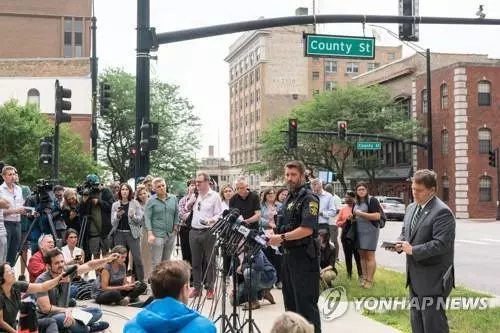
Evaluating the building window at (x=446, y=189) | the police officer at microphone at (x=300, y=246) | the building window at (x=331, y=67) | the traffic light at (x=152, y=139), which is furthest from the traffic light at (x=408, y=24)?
the building window at (x=331, y=67)

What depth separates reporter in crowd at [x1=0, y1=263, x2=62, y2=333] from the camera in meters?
6.25

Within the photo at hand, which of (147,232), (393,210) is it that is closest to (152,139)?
(147,232)

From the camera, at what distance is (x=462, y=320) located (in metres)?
8.48

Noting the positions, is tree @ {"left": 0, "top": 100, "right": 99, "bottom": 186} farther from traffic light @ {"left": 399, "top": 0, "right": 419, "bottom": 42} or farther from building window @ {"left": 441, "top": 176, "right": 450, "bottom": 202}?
traffic light @ {"left": 399, "top": 0, "right": 419, "bottom": 42}

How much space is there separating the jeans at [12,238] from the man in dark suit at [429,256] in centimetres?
795

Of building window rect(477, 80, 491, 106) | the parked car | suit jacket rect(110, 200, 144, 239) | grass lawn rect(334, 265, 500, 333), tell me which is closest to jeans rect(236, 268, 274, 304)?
grass lawn rect(334, 265, 500, 333)

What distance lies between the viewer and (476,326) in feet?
26.8

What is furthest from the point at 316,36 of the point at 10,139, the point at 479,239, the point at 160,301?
the point at 10,139

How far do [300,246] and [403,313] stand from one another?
318 cm

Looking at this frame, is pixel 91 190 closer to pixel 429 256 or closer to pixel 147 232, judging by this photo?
pixel 147 232

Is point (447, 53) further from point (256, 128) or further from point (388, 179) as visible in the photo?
point (256, 128)

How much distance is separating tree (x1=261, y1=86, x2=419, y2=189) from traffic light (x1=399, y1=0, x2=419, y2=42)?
39.3 m

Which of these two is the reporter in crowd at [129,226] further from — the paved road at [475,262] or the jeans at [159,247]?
the paved road at [475,262]

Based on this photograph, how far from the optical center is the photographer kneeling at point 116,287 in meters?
9.83
